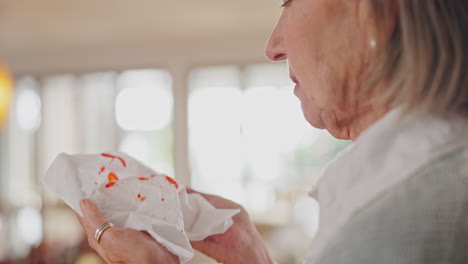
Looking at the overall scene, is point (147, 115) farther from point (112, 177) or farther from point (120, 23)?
point (112, 177)

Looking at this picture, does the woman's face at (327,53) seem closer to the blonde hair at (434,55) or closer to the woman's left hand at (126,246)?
the blonde hair at (434,55)

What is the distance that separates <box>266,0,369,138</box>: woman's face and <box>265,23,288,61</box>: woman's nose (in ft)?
0.05

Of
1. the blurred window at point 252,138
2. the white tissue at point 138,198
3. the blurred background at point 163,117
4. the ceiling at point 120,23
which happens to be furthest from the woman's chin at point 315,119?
the blurred window at point 252,138

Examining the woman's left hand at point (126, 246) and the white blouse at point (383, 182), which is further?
the woman's left hand at point (126, 246)

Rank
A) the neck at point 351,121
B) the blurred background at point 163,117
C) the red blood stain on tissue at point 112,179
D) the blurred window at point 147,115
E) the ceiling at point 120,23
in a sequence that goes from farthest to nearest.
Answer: the blurred window at point 147,115 → the blurred background at point 163,117 → the ceiling at point 120,23 → the red blood stain on tissue at point 112,179 → the neck at point 351,121

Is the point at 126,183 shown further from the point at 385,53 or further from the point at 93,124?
the point at 93,124

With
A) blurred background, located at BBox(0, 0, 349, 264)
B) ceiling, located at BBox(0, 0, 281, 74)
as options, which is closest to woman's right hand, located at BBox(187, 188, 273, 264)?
ceiling, located at BBox(0, 0, 281, 74)

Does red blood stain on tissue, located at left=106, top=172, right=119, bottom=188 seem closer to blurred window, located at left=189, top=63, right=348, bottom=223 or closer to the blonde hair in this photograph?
the blonde hair

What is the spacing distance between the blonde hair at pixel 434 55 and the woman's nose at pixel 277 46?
17 centimetres

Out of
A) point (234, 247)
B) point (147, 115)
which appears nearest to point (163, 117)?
point (147, 115)

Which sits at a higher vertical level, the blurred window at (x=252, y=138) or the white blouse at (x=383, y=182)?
the white blouse at (x=383, y=182)

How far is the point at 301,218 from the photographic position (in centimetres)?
614

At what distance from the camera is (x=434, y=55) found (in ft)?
1.70

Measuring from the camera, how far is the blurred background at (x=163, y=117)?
6.39 m
